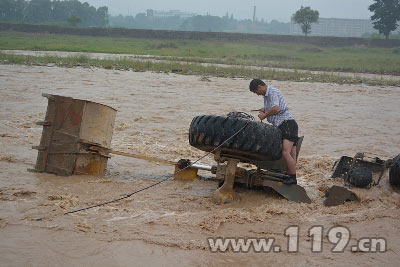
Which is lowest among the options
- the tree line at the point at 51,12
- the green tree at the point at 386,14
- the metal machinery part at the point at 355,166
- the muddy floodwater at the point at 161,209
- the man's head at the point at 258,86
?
the muddy floodwater at the point at 161,209

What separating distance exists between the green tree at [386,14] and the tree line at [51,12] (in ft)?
159

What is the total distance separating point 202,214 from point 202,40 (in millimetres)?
53553

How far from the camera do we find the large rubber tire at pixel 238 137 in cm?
648

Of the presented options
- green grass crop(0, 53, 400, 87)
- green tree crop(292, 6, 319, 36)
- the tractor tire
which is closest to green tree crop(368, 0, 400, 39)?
green tree crop(292, 6, 319, 36)

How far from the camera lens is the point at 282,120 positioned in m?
7.24

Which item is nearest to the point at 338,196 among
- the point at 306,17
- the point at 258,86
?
the point at 258,86

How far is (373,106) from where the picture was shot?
57.8ft

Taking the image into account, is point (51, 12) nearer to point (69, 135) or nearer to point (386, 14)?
point (386, 14)

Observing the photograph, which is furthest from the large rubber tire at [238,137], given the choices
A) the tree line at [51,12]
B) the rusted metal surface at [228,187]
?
the tree line at [51,12]

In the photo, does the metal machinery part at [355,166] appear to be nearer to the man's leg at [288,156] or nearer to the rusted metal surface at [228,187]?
the man's leg at [288,156]

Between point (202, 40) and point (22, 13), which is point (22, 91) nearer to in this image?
point (202, 40)

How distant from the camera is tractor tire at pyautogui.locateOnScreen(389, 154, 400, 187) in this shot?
23.7 feet

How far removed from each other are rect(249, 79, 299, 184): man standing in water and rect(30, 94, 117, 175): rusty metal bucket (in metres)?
2.23

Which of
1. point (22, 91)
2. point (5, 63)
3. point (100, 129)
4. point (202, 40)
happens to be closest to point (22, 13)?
point (202, 40)
